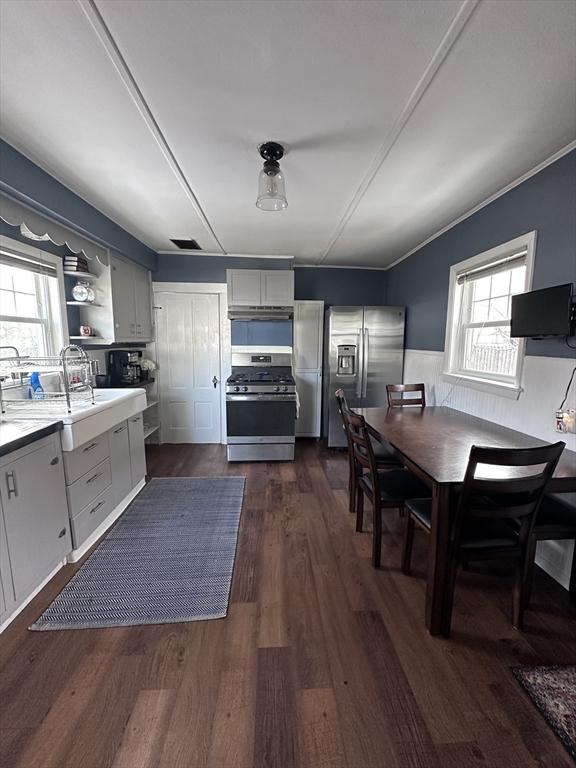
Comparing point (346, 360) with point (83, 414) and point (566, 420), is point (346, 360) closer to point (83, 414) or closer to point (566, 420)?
point (566, 420)

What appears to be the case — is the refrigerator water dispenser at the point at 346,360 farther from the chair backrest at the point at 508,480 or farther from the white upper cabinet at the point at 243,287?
the chair backrest at the point at 508,480

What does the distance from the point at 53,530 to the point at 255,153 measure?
8.19 ft

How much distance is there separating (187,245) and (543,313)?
11.6 feet

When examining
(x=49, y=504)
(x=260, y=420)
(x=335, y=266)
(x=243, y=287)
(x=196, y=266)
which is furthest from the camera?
(x=335, y=266)

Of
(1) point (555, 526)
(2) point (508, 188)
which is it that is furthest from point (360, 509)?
(2) point (508, 188)

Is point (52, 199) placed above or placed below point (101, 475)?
above

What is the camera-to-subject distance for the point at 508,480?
1281 mm

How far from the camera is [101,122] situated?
5.19 feet

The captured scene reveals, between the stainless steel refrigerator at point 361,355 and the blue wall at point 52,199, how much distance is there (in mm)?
2474

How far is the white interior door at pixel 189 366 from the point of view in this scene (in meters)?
4.04

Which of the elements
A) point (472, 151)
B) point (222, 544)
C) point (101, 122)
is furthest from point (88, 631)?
point (472, 151)

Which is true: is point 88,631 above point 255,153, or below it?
below

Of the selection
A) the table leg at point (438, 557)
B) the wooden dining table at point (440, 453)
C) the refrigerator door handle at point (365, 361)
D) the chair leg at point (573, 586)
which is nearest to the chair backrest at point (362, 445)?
the wooden dining table at point (440, 453)

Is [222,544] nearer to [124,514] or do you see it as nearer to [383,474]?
[124,514]
